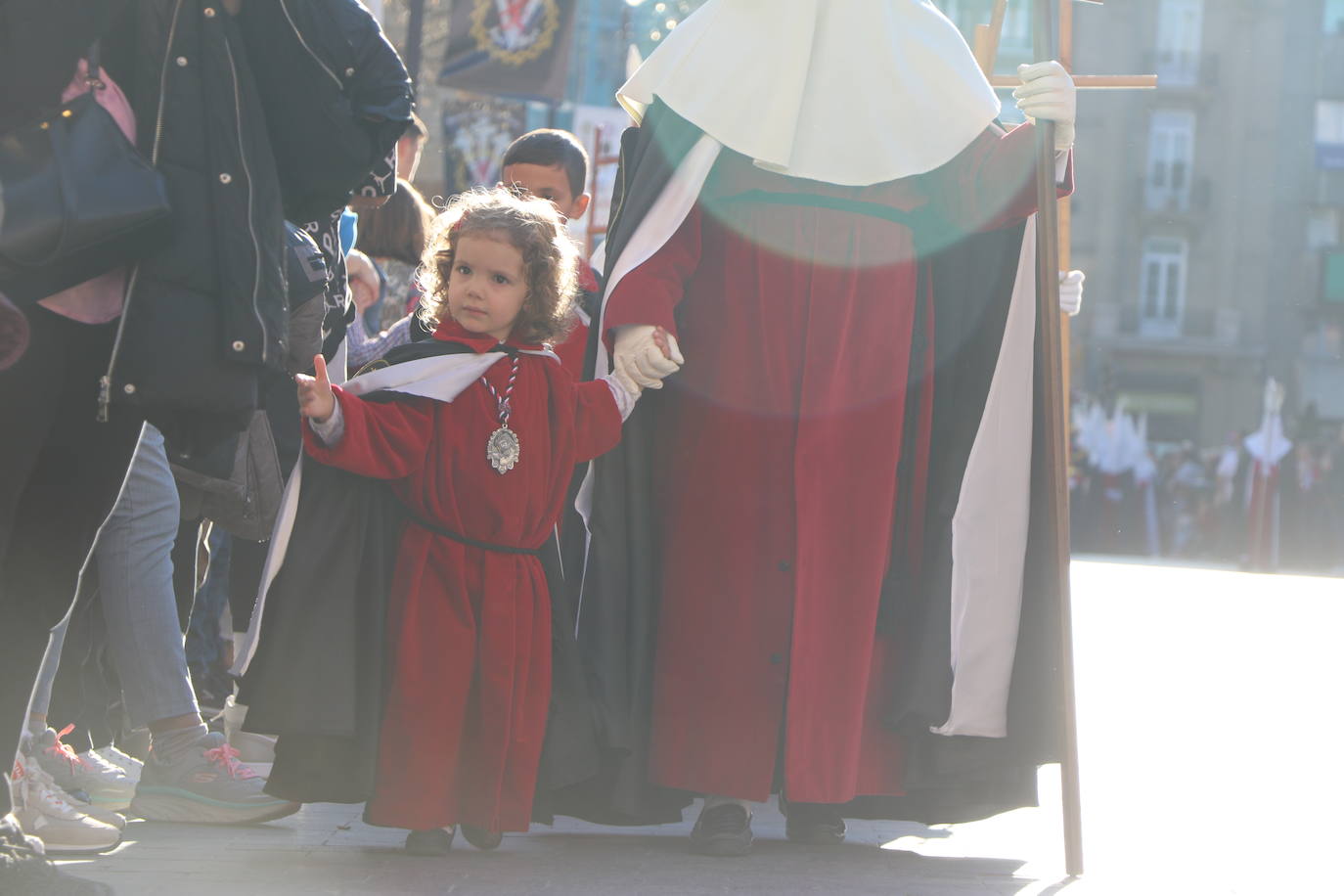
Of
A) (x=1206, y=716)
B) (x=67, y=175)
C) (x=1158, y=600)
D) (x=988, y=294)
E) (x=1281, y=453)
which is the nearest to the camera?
(x=67, y=175)

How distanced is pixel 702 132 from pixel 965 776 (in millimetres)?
1561

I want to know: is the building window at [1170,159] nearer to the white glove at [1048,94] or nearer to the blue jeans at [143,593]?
the white glove at [1048,94]

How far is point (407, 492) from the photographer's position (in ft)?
12.4

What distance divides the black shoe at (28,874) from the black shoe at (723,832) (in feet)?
4.47

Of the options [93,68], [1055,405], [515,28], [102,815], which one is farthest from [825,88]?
[515,28]

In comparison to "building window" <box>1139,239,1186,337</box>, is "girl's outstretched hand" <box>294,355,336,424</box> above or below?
below

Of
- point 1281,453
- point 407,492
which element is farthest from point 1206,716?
point 1281,453

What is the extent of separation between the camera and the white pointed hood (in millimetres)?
4137

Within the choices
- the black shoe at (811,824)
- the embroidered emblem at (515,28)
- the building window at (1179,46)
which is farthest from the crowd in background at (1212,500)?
the black shoe at (811,824)

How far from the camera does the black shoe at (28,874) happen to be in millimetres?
2959

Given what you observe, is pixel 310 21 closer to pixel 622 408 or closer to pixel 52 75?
pixel 52 75

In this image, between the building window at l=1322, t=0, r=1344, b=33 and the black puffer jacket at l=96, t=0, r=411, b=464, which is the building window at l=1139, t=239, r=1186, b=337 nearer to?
the building window at l=1322, t=0, r=1344, b=33

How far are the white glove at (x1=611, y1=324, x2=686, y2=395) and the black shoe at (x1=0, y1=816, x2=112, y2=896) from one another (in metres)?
1.52

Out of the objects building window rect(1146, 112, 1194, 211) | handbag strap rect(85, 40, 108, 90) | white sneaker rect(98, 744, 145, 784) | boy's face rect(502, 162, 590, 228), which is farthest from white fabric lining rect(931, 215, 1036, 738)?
building window rect(1146, 112, 1194, 211)
